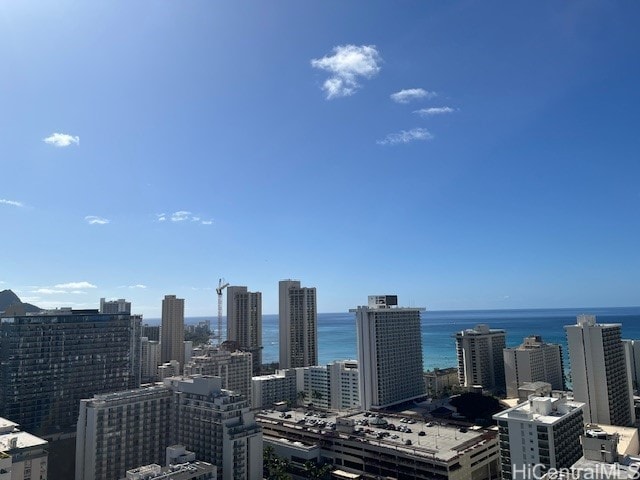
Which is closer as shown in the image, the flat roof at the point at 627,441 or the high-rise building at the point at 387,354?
the flat roof at the point at 627,441

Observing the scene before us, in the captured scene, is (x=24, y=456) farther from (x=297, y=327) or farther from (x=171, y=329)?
(x=171, y=329)

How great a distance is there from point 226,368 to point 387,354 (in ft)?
95.5

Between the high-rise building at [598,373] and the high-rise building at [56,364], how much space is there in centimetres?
6895

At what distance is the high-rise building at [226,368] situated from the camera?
262 ft

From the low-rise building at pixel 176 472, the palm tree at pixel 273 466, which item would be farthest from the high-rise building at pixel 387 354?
the low-rise building at pixel 176 472

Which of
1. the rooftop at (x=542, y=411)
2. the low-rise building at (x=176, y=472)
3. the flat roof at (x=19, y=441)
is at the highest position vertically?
the rooftop at (x=542, y=411)

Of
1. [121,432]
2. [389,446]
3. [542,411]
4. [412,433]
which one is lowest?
[412,433]

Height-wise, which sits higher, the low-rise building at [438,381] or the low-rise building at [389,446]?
the low-rise building at [389,446]

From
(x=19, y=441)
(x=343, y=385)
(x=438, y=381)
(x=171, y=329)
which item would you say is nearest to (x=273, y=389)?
(x=343, y=385)

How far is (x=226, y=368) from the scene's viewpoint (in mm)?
82250

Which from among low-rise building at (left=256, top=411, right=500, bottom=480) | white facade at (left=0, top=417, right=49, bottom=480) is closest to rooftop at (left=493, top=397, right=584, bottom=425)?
low-rise building at (left=256, top=411, right=500, bottom=480)

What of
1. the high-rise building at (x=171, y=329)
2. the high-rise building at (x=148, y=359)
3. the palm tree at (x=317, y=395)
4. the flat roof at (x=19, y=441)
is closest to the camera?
the flat roof at (x=19, y=441)

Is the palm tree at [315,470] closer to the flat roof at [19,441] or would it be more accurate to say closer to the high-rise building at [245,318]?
the flat roof at [19,441]

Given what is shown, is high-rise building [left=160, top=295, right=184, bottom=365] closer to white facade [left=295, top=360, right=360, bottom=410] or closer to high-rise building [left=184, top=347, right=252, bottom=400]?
white facade [left=295, top=360, right=360, bottom=410]
